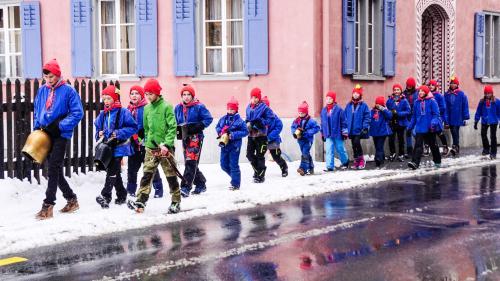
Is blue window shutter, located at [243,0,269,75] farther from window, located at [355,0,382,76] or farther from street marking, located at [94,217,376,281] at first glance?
street marking, located at [94,217,376,281]

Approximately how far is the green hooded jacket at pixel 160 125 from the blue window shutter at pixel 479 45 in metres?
13.5

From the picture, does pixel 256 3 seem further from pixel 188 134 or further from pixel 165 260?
pixel 165 260

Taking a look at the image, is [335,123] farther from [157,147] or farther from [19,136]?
[19,136]

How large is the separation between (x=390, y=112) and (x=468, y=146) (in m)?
5.57

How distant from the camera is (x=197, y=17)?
55.3ft

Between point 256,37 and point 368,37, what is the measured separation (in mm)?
3150

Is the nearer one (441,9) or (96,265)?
(96,265)

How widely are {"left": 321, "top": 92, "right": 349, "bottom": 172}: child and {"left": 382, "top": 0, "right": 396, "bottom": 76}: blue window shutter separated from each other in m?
3.86

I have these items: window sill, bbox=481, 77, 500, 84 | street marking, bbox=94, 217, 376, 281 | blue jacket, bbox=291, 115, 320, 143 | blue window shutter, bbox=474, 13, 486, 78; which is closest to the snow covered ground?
blue jacket, bbox=291, 115, 320, 143

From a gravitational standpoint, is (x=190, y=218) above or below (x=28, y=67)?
below

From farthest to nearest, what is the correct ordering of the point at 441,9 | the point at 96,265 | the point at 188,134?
the point at 441,9 → the point at 188,134 → the point at 96,265

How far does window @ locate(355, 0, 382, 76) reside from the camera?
1775 cm

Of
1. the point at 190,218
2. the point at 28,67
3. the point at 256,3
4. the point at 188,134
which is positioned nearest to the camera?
the point at 190,218

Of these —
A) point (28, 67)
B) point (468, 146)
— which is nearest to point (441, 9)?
point (468, 146)
